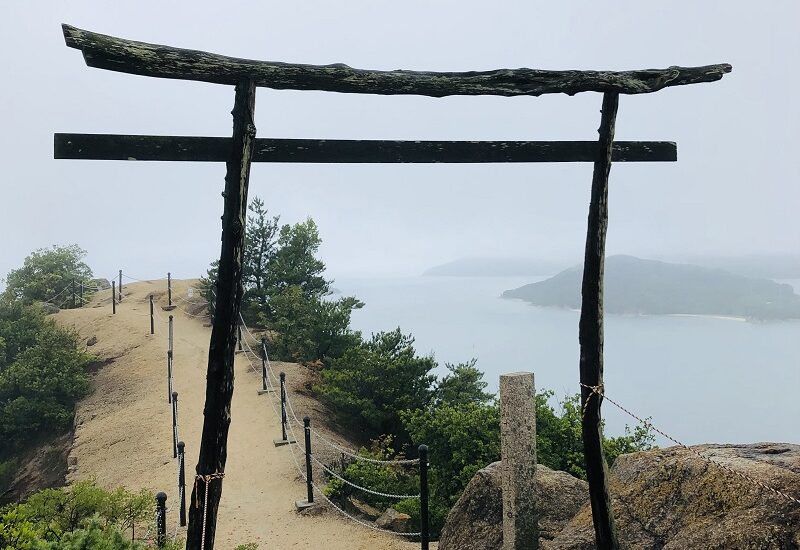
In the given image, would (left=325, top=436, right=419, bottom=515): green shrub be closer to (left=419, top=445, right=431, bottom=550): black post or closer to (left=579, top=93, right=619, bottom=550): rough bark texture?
(left=419, top=445, right=431, bottom=550): black post

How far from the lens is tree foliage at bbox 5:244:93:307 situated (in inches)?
870

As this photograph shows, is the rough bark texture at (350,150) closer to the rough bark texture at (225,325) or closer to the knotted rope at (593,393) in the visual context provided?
the rough bark texture at (225,325)

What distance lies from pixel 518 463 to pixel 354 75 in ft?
12.3

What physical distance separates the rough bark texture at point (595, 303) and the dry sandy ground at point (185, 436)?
3.46 metres

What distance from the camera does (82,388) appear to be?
14.3m

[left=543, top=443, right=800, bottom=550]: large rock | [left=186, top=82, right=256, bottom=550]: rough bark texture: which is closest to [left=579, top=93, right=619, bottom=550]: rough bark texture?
[left=543, top=443, right=800, bottom=550]: large rock

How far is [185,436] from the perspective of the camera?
38.5ft

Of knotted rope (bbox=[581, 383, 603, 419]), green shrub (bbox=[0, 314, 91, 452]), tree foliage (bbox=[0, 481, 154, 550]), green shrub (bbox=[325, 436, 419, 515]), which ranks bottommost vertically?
green shrub (bbox=[0, 314, 91, 452])

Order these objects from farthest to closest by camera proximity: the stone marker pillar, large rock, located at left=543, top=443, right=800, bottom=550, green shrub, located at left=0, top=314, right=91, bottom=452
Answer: green shrub, located at left=0, top=314, right=91, bottom=452 → the stone marker pillar → large rock, located at left=543, top=443, right=800, bottom=550

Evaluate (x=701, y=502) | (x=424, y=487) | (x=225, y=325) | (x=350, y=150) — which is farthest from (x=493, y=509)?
(x=350, y=150)

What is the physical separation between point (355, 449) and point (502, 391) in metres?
6.88

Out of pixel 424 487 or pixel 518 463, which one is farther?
pixel 424 487

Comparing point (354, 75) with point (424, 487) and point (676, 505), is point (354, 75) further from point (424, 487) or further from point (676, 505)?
point (424, 487)

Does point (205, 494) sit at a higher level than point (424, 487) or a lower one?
higher
